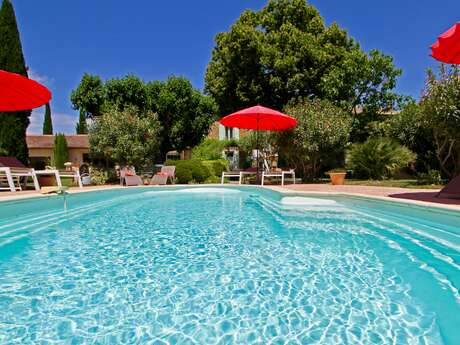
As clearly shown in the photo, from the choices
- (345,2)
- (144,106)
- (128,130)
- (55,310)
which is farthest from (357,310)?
(345,2)

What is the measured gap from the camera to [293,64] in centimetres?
1788

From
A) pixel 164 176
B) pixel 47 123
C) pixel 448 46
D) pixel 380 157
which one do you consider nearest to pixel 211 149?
pixel 164 176

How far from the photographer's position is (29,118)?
14.8m

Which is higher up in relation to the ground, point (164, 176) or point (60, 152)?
point (60, 152)

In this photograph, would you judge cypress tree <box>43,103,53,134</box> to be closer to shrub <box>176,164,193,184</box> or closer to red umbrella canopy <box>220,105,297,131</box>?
shrub <box>176,164,193,184</box>

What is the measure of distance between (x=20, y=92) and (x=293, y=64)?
13410 millimetres

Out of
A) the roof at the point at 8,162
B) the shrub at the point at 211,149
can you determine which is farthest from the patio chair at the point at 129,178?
the shrub at the point at 211,149

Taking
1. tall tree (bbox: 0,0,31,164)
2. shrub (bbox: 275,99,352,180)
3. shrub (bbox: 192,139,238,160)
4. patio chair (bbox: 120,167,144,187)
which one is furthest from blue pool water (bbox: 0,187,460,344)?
shrub (bbox: 192,139,238,160)

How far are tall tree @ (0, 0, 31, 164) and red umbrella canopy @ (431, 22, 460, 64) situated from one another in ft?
50.0

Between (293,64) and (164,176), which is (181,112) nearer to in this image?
(293,64)

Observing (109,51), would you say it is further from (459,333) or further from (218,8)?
(459,333)

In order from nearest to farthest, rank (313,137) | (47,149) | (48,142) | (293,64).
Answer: (313,137), (293,64), (47,149), (48,142)

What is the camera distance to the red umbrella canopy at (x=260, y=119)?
11719mm

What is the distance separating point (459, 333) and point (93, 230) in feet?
18.1
